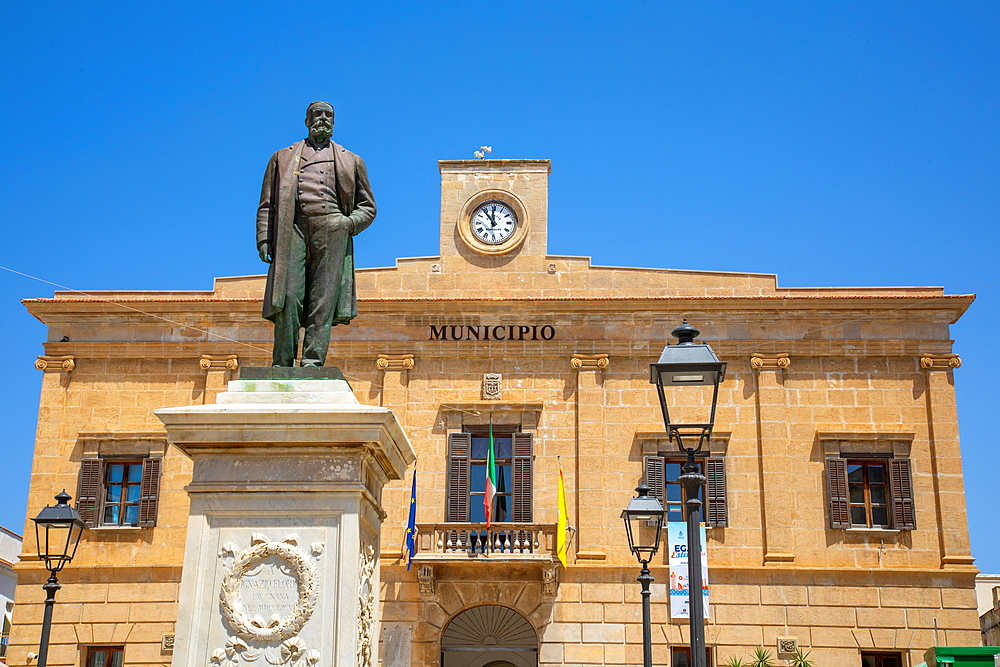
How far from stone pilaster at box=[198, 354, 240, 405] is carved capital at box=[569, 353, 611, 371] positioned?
7.45m

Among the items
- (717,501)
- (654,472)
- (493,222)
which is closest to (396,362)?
(493,222)

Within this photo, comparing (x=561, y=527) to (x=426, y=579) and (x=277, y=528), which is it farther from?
(x=277, y=528)

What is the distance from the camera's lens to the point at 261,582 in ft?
19.9

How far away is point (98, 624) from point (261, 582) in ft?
61.7

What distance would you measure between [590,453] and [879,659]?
7221 mm

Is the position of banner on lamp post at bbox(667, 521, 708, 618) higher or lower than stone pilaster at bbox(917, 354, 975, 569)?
lower

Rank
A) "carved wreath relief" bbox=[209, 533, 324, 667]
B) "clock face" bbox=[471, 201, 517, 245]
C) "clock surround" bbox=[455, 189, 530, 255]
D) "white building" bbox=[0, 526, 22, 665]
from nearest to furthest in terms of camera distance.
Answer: "carved wreath relief" bbox=[209, 533, 324, 667] < "clock surround" bbox=[455, 189, 530, 255] < "clock face" bbox=[471, 201, 517, 245] < "white building" bbox=[0, 526, 22, 665]

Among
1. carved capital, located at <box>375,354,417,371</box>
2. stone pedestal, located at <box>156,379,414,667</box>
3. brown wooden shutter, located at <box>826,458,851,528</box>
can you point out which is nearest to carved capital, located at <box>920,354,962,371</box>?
brown wooden shutter, located at <box>826,458,851,528</box>

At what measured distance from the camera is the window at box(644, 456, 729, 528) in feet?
74.4

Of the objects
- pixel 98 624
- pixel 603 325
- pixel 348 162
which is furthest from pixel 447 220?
pixel 348 162

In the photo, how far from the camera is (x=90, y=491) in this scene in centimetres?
2345

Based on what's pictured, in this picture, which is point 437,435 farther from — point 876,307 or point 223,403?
point 223,403

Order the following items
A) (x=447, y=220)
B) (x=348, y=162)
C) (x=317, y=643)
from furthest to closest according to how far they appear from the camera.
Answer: (x=447, y=220)
(x=348, y=162)
(x=317, y=643)

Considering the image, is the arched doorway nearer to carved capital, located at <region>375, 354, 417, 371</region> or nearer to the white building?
carved capital, located at <region>375, 354, 417, 371</region>
